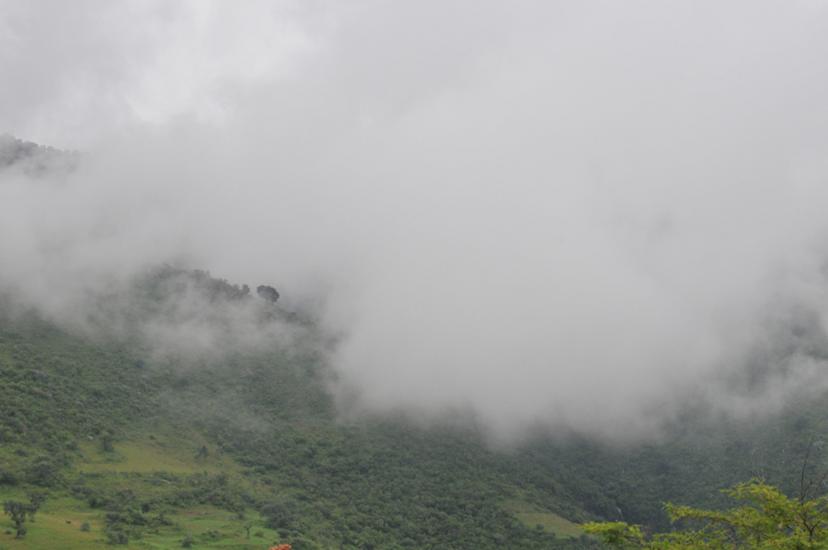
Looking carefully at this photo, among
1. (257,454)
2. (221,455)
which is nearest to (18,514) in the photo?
(221,455)

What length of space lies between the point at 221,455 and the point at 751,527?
89.7 m

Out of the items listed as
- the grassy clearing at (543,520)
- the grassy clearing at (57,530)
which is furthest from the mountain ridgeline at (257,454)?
the grassy clearing at (543,520)

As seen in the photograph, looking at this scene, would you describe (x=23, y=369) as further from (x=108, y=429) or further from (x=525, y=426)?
(x=525, y=426)

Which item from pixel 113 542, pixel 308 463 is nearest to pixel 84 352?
pixel 308 463

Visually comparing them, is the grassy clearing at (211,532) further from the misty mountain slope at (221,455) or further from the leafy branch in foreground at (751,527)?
the leafy branch in foreground at (751,527)

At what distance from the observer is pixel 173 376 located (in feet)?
402

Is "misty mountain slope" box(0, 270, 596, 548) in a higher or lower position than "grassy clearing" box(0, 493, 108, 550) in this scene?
higher

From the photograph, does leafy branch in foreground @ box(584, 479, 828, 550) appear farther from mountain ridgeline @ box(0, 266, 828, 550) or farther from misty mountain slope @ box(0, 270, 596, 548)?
misty mountain slope @ box(0, 270, 596, 548)

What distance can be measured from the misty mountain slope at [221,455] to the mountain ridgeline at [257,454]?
0.35 m

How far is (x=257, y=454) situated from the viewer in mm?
107875

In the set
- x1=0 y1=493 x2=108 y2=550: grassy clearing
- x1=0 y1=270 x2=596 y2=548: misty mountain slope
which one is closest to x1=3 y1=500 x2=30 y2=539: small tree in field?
x1=0 y1=493 x2=108 y2=550: grassy clearing

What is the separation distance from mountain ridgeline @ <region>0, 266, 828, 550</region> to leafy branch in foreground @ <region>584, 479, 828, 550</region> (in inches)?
1874

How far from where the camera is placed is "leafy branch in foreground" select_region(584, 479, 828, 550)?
24.0 m

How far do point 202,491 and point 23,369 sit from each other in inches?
1441
